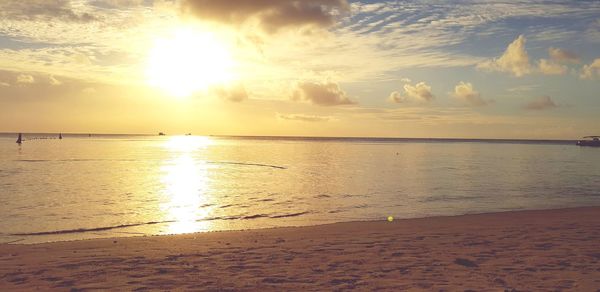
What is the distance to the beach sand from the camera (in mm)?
10461

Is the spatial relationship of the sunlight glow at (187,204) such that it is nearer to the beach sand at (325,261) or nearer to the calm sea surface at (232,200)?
the calm sea surface at (232,200)

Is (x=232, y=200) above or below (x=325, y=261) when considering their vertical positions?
below

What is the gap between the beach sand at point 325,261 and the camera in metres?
10.5

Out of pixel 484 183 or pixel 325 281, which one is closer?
pixel 325 281

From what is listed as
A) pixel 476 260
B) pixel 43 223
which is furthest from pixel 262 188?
pixel 476 260

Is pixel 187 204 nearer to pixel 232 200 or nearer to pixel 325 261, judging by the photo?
pixel 232 200

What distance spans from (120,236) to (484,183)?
36.4 metres

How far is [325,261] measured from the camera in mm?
12688

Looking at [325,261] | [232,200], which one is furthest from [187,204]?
[325,261]

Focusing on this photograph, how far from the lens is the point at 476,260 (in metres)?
12.6

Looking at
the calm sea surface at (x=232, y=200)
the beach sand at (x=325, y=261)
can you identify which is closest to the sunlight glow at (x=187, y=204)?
the calm sea surface at (x=232, y=200)

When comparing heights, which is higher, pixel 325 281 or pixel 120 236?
pixel 325 281

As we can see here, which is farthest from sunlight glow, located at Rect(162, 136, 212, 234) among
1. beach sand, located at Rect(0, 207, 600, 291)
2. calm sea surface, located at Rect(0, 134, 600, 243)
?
beach sand, located at Rect(0, 207, 600, 291)

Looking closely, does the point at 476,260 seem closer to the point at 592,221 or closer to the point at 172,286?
the point at 172,286
